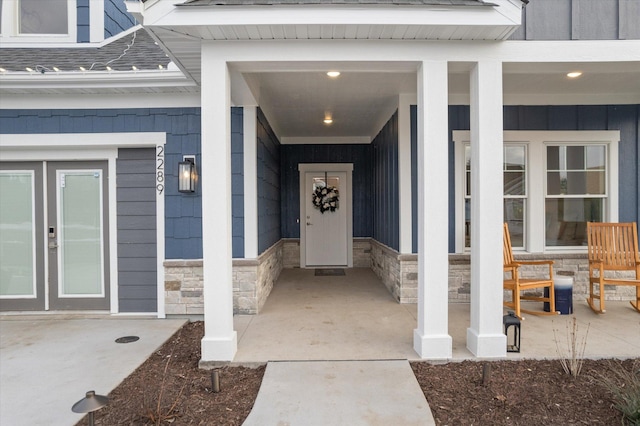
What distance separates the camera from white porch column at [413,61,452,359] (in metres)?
3.23

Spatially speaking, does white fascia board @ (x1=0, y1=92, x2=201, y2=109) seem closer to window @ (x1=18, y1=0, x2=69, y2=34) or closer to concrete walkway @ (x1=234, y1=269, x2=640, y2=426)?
window @ (x1=18, y1=0, x2=69, y2=34)

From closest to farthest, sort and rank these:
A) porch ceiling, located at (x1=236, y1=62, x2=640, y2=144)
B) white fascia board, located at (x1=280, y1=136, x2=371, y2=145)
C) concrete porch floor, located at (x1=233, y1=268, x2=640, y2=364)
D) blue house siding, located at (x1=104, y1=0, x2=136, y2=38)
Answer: concrete porch floor, located at (x1=233, y1=268, x2=640, y2=364) → porch ceiling, located at (x1=236, y1=62, x2=640, y2=144) → blue house siding, located at (x1=104, y1=0, x2=136, y2=38) → white fascia board, located at (x1=280, y1=136, x2=371, y2=145)

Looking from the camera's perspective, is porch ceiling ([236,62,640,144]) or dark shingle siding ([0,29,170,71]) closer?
porch ceiling ([236,62,640,144])

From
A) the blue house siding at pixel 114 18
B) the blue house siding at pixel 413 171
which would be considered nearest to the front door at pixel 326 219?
the blue house siding at pixel 413 171

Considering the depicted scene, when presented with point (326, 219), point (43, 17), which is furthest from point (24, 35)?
point (326, 219)

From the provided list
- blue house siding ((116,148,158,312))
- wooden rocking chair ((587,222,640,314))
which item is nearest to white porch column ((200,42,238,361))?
blue house siding ((116,148,158,312))

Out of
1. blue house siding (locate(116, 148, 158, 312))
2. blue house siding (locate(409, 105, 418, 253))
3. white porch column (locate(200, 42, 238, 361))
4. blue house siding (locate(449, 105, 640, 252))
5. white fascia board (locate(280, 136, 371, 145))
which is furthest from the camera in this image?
white fascia board (locate(280, 136, 371, 145))

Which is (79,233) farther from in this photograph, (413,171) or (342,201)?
(342,201)

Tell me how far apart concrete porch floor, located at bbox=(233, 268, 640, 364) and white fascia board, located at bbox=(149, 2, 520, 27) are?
271 cm

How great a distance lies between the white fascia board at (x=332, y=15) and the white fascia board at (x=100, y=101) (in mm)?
1815

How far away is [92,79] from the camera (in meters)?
4.32

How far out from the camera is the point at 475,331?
Answer: 330 cm

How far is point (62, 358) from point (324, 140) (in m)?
5.76

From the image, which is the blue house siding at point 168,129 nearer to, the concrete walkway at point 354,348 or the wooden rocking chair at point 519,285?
the concrete walkway at point 354,348
